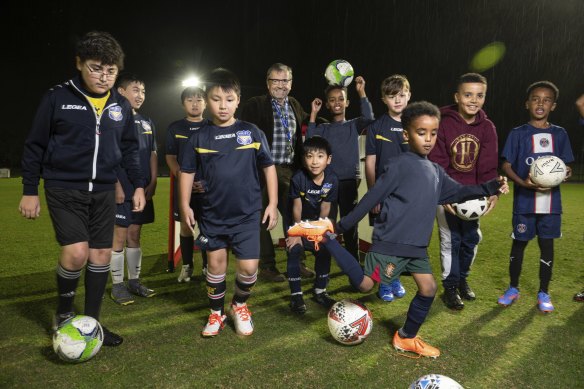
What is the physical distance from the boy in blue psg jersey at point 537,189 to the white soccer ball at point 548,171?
12cm

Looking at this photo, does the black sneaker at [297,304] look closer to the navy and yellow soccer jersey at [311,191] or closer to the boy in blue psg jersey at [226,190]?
the boy in blue psg jersey at [226,190]

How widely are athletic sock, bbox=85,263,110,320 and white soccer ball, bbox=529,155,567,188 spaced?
3.59 metres

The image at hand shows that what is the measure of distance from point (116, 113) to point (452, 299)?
3205 mm

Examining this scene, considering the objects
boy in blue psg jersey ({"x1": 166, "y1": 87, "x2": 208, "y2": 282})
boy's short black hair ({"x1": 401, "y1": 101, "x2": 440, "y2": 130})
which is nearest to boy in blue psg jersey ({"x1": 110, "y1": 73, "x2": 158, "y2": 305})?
boy in blue psg jersey ({"x1": 166, "y1": 87, "x2": 208, "y2": 282})

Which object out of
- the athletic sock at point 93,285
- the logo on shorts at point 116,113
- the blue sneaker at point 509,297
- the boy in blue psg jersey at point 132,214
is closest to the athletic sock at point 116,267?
the boy in blue psg jersey at point 132,214

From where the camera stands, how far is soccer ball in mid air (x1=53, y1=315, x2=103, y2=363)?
2.63 m

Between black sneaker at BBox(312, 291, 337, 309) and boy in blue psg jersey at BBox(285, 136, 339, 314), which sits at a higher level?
boy in blue psg jersey at BBox(285, 136, 339, 314)

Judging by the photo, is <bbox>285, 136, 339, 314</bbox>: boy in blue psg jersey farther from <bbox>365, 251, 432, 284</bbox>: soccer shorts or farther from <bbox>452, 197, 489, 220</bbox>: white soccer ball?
<bbox>452, 197, 489, 220</bbox>: white soccer ball

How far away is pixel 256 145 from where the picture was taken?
326 cm

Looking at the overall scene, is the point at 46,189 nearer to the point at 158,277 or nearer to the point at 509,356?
the point at 158,277

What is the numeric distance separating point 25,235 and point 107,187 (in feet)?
17.4

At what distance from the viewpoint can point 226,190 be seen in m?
3.14

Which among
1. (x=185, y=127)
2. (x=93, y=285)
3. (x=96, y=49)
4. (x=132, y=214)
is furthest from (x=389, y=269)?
(x=185, y=127)

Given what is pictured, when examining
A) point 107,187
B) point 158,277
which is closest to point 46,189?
point 107,187
